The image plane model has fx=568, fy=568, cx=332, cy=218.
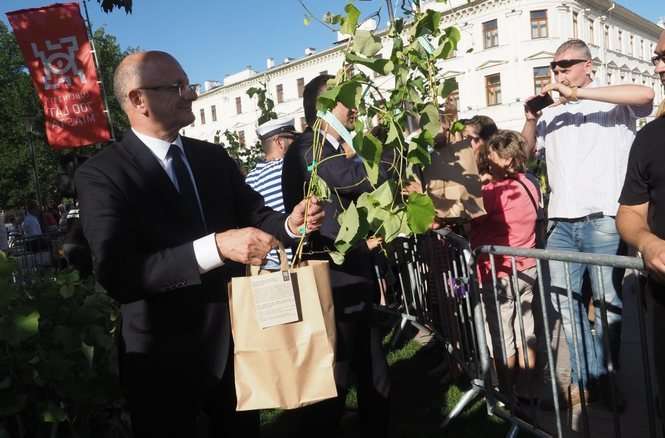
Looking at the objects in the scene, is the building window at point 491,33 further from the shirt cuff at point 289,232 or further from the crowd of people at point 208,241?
the shirt cuff at point 289,232

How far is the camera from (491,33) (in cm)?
3619

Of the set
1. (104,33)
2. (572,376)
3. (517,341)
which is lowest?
(572,376)

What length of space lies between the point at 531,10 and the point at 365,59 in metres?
37.4

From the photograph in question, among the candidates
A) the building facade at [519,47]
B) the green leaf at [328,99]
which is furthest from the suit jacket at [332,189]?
the building facade at [519,47]

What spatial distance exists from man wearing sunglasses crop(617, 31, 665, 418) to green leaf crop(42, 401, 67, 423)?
2325 millimetres

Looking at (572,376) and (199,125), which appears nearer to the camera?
(572,376)

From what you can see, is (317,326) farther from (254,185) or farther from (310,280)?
(254,185)

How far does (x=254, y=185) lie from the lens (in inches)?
177

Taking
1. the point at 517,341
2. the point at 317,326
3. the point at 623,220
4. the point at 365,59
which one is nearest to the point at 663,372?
the point at 623,220

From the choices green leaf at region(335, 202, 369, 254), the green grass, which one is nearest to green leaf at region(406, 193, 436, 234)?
green leaf at region(335, 202, 369, 254)

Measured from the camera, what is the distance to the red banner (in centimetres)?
552

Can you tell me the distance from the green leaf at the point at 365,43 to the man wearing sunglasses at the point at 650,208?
1.08 m

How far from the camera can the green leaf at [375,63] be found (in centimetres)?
177

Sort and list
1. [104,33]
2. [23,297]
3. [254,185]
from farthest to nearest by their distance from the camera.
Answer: [104,33]
[254,185]
[23,297]
